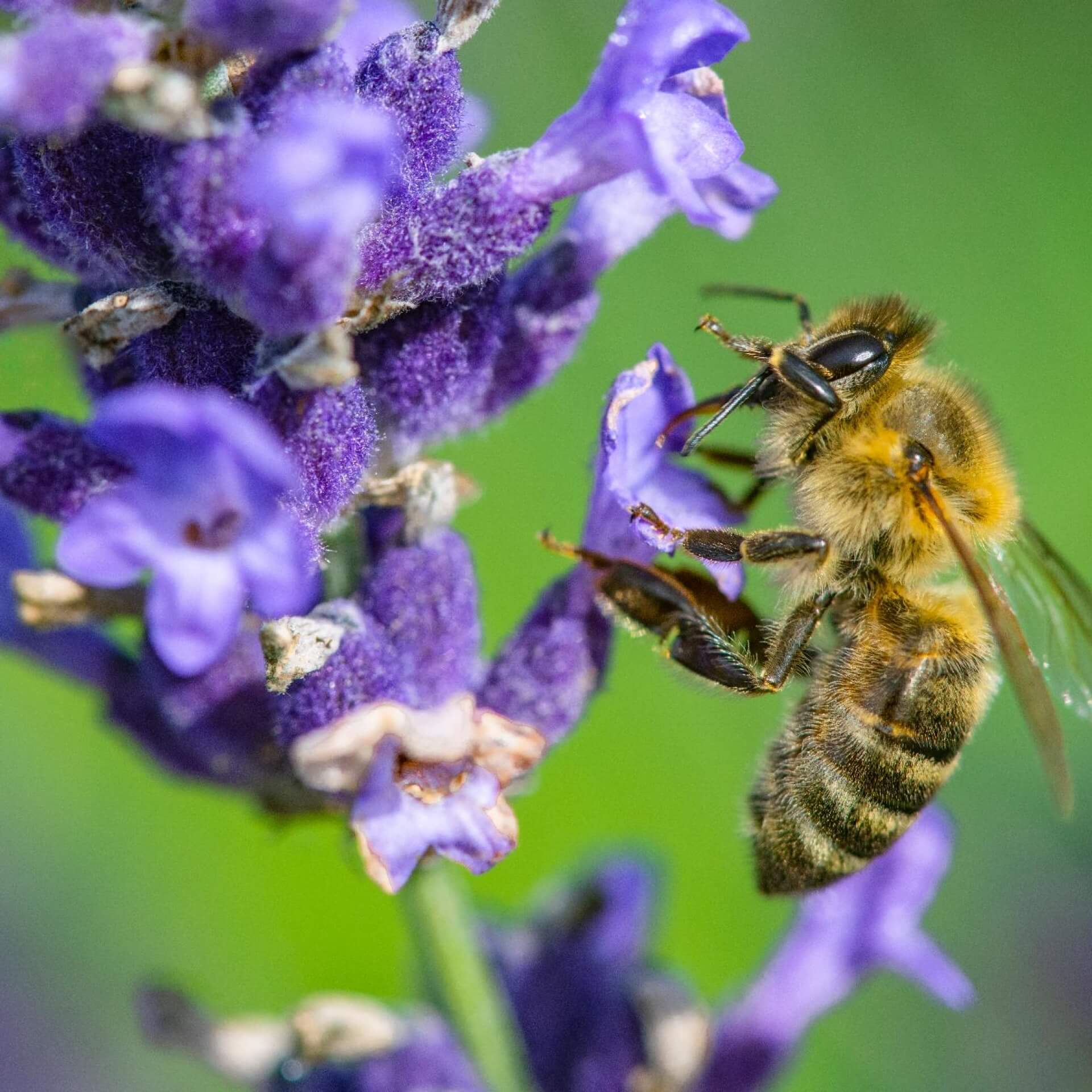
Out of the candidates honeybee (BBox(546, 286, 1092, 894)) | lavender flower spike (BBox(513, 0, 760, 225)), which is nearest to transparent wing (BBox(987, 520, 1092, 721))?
honeybee (BBox(546, 286, 1092, 894))

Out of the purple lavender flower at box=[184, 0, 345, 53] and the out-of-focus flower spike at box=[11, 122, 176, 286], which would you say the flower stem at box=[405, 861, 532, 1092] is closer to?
the out-of-focus flower spike at box=[11, 122, 176, 286]

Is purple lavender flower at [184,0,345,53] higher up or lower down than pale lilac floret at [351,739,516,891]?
higher up

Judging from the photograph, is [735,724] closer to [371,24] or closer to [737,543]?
[737,543]

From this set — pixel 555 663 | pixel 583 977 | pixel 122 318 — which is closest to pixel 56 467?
pixel 122 318

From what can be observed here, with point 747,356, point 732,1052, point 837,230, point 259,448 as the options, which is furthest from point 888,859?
point 837,230

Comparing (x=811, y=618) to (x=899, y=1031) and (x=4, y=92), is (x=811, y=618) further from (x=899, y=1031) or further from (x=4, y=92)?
(x=899, y=1031)

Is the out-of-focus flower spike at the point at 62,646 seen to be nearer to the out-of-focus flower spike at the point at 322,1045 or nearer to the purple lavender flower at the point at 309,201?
the out-of-focus flower spike at the point at 322,1045
